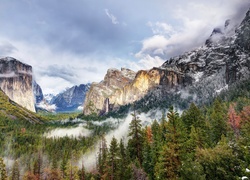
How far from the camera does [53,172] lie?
72.4 metres

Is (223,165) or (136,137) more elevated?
(136,137)

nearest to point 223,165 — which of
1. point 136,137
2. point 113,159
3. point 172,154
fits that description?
point 172,154

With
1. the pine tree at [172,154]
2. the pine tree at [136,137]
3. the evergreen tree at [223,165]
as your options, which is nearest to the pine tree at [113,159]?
the pine tree at [136,137]

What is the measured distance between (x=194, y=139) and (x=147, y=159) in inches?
627

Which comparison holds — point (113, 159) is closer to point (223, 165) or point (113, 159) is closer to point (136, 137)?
point (136, 137)

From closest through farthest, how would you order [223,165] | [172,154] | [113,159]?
[223,165] < [172,154] < [113,159]

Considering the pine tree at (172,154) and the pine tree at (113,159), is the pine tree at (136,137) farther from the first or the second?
the pine tree at (172,154)

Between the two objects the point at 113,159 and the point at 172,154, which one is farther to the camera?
the point at 113,159

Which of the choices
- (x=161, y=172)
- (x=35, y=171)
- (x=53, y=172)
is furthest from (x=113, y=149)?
(x=35, y=171)

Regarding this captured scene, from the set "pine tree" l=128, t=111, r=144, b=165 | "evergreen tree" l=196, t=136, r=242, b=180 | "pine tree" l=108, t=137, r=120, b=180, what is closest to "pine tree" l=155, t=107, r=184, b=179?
"evergreen tree" l=196, t=136, r=242, b=180

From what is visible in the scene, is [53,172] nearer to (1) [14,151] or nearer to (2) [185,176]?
(2) [185,176]

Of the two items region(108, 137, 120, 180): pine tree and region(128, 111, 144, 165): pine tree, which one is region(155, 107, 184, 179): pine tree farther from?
region(108, 137, 120, 180): pine tree

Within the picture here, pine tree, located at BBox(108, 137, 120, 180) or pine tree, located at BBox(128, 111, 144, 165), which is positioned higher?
pine tree, located at BBox(128, 111, 144, 165)

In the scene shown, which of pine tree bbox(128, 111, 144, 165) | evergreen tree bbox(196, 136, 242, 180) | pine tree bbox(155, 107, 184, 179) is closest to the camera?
evergreen tree bbox(196, 136, 242, 180)
